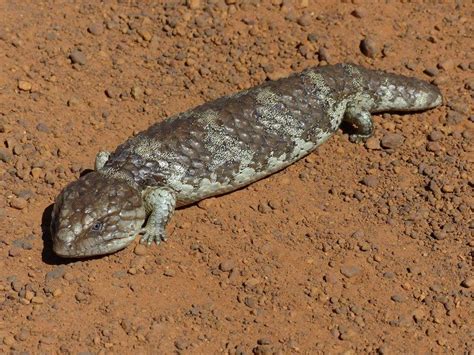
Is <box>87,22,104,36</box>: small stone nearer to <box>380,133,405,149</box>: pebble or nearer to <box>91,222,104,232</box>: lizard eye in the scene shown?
<box>91,222,104,232</box>: lizard eye

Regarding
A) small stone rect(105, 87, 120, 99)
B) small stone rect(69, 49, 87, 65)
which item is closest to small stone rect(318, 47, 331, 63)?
small stone rect(105, 87, 120, 99)

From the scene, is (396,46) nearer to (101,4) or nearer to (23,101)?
(101,4)

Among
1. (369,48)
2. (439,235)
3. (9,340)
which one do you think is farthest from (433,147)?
(9,340)

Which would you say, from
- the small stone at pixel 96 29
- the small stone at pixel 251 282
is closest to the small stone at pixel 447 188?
the small stone at pixel 251 282

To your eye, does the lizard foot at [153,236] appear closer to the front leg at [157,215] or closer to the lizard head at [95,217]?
the front leg at [157,215]

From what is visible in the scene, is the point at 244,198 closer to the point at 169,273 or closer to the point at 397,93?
the point at 169,273

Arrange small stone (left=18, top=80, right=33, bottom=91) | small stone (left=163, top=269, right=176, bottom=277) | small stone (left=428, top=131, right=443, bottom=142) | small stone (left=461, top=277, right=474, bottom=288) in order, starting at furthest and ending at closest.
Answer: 1. small stone (left=18, top=80, right=33, bottom=91)
2. small stone (left=428, top=131, right=443, bottom=142)
3. small stone (left=163, top=269, right=176, bottom=277)
4. small stone (left=461, top=277, right=474, bottom=288)
